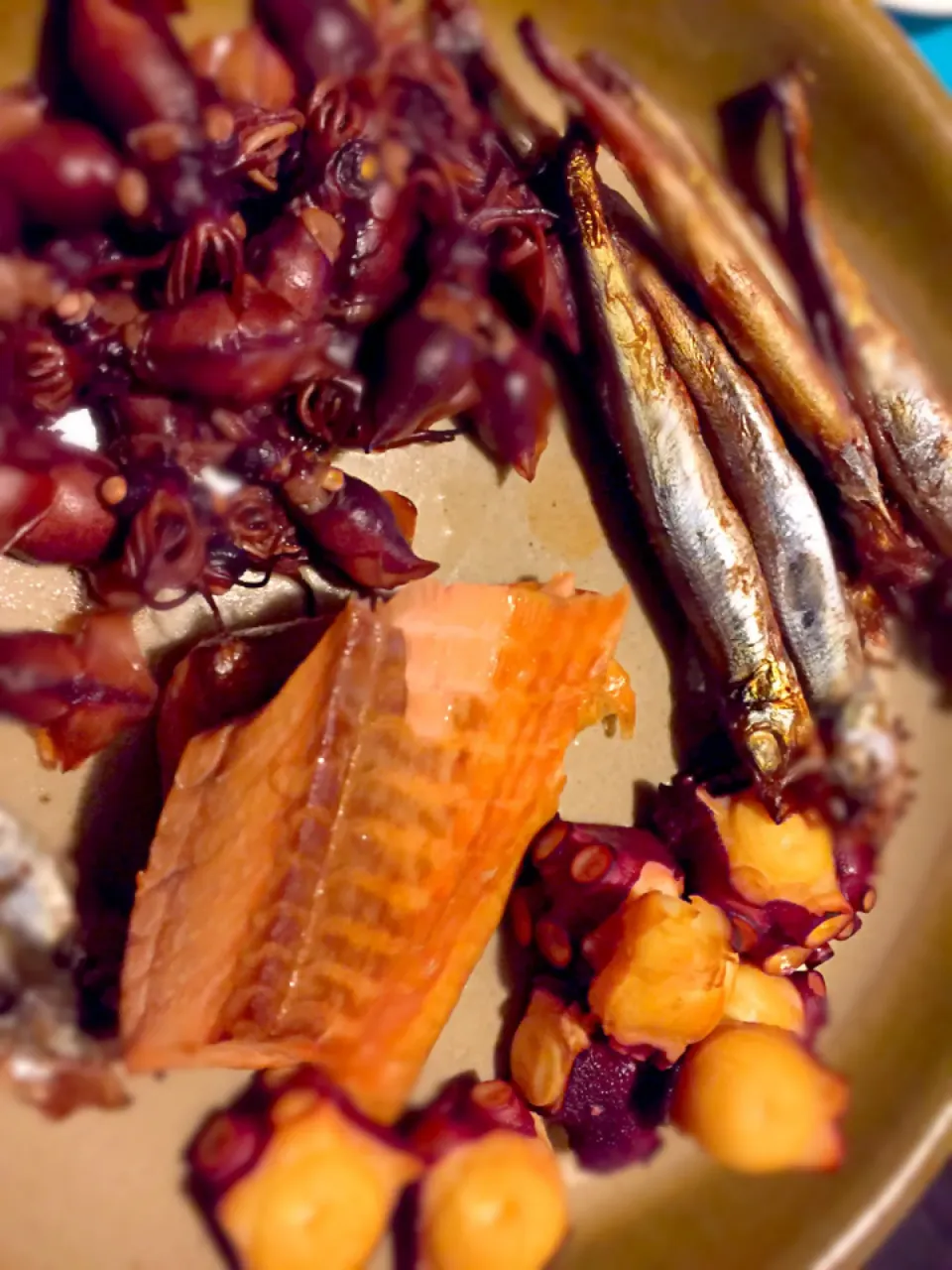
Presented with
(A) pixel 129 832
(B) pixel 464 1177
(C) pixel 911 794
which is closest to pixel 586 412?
(C) pixel 911 794

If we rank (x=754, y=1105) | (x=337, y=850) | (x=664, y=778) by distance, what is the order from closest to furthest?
(x=337, y=850) < (x=754, y=1105) < (x=664, y=778)

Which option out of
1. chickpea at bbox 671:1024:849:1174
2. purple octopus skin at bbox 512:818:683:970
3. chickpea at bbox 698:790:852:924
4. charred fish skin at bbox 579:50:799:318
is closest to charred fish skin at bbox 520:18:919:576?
charred fish skin at bbox 579:50:799:318

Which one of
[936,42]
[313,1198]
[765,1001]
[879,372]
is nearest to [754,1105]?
[765,1001]

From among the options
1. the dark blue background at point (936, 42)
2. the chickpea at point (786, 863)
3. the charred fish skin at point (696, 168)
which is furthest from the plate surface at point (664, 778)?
the dark blue background at point (936, 42)

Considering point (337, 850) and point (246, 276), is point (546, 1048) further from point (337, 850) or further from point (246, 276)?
point (246, 276)

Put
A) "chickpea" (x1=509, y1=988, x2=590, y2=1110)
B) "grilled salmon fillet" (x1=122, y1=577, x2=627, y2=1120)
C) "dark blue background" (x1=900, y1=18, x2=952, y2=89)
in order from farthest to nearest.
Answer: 1. "dark blue background" (x1=900, y1=18, x2=952, y2=89)
2. "chickpea" (x1=509, y1=988, x2=590, y2=1110)
3. "grilled salmon fillet" (x1=122, y1=577, x2=627, y2=1120)

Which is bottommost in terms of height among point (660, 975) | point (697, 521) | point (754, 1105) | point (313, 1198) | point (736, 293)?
point (313, 1198)

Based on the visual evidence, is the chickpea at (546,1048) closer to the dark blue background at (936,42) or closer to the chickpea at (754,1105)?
the chickpea at (754,1105)

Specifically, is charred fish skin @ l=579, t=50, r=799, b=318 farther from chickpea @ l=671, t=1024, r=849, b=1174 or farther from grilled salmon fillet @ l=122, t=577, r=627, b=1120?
chickpea @ l=671, t=1024, r=849, b=1174
